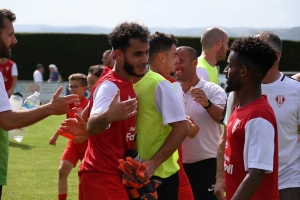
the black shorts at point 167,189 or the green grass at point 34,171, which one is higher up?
the black shorts at point 167,189

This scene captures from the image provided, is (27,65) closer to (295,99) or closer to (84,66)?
(84,66)

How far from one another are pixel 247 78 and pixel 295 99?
3.94 feet

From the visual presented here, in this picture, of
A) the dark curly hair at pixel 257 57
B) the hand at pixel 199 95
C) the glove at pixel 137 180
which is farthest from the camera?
the hand at pixel 199 95

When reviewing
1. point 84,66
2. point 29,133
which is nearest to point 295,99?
point 29,133

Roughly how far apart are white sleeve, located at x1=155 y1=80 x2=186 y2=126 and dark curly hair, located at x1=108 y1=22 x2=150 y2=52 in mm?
430

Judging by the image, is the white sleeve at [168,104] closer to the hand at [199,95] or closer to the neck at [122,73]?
the neck at [122,73]

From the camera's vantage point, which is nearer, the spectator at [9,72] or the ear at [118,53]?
the ear at [118,53]

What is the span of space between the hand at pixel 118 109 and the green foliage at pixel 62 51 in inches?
1337

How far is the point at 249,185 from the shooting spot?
3684mm

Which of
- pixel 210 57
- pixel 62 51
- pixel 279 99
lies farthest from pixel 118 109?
pixel 62 51

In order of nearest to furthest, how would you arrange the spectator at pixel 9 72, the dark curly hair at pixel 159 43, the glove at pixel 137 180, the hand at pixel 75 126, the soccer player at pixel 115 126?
the glove at pixel 137 180
the soccer player at pixel 115 126
the hand at pixel 75 126
the dark curly hair at pixel 159 43
the spectator at pixel 9 72

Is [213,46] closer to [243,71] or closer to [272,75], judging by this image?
[272,75]

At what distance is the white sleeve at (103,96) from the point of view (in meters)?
4.45

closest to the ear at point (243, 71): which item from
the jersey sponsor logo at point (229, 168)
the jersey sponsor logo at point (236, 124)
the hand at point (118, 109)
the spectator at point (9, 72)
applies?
the jersey sponsor logo at point (236, 124)
